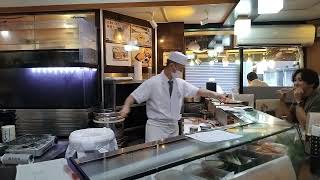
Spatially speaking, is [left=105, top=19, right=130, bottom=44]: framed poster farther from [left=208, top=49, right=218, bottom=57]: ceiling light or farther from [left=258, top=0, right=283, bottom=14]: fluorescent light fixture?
[left=208, top=49, right=218, bottom=57]: ceiling light

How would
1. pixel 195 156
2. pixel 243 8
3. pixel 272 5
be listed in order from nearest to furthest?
pixel 195 156 < pixel 272 5 < pixel 243 8

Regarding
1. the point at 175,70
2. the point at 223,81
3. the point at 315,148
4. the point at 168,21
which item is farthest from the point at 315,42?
the point at 315,148

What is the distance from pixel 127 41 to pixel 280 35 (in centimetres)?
277

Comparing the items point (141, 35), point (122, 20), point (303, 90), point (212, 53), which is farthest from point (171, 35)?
point (303, 90)

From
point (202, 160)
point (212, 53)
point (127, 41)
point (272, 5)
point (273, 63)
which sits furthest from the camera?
point (212, 53)

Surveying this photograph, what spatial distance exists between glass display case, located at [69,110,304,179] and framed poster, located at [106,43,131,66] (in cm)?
247

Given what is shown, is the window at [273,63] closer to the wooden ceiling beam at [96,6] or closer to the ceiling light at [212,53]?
the ceiling light at [212,53]

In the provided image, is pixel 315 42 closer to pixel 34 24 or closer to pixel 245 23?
pixel 245 23

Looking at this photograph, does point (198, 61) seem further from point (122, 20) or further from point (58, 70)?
point (58, 70)

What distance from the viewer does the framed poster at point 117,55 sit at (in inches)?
153

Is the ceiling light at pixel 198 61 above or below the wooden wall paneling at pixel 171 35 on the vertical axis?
below

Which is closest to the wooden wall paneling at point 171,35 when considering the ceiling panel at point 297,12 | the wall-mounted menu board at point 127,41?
the wall-mounted menu board at point 127,41

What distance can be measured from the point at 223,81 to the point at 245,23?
6.23 ft

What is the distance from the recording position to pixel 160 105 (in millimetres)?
3074
